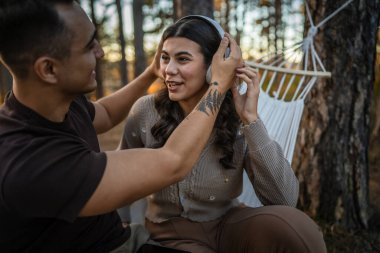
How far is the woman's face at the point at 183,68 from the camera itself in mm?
1570

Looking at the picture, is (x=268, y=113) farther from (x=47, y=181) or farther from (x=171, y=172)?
(x=47, y=181)

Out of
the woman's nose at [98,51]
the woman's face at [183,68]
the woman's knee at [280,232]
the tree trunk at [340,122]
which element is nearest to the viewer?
the woman's nose at [98,51]

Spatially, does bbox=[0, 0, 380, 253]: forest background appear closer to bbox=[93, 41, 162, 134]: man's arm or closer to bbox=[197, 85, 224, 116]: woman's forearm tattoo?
bbox=[93, 41, 162, 134]: man's arm

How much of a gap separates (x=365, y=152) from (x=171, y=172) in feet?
5.82

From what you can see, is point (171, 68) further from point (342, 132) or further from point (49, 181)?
point (342, 132)

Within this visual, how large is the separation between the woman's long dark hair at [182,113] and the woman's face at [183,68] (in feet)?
0.09

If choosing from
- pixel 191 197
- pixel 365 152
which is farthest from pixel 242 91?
pixel 365 152

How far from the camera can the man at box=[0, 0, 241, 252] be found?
0.99 m

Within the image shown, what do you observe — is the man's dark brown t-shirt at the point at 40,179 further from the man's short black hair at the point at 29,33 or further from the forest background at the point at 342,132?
the forest background at the point at 342,132

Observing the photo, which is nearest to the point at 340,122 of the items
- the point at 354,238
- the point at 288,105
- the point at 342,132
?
the point at 342,132

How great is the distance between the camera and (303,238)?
1.32 metres

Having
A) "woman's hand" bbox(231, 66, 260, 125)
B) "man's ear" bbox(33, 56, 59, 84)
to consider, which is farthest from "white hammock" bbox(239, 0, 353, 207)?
"man's ear" bbox(33, 56, 59, 84)

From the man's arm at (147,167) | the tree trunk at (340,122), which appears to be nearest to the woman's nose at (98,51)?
the man's arm at (147,167)

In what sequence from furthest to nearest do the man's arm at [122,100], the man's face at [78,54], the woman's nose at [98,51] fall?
the man's arm at [122,100] < the woman's nose at [98,51] < the man's face at [78,54]
